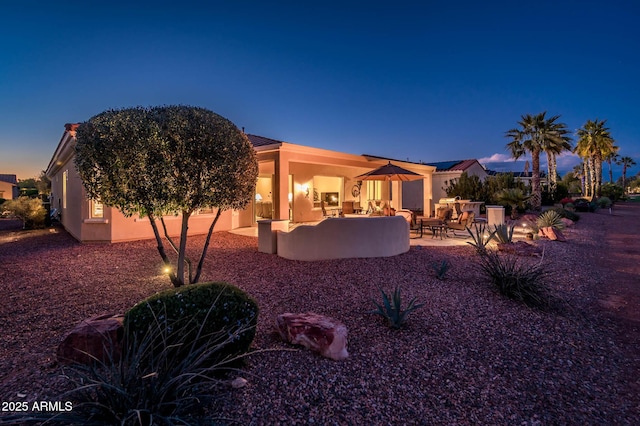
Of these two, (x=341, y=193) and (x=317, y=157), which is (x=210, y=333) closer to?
(x=317, y=157)

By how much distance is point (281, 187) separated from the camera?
11312 mm

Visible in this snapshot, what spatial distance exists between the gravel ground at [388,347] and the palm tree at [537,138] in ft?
62.6

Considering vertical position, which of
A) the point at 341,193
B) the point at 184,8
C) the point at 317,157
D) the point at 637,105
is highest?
the point at 637,105

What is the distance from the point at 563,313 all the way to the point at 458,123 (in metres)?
30.0

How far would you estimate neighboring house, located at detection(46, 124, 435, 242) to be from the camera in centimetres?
1042

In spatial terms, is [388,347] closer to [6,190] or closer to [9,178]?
[6,190]

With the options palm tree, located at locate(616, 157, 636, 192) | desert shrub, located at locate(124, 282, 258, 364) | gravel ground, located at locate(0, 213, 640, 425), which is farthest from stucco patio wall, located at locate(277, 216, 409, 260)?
palm tree, located at locate(616, 157, 636, 192)

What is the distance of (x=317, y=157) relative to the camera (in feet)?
41.4

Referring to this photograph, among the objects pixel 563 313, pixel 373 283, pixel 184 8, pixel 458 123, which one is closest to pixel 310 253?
pixel 373 283

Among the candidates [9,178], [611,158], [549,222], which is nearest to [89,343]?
[549,222]

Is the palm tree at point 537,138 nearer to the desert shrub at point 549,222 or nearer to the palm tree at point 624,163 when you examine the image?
the desert shrub at point 549,222

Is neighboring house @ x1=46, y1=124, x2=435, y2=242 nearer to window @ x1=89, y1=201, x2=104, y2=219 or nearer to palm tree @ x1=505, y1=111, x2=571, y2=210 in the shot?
window @ x1=89, y1=201, x2=104, y2=219

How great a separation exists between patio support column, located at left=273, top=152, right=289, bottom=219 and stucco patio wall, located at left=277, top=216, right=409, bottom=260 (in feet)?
10.9

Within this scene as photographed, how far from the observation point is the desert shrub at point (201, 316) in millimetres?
2838
